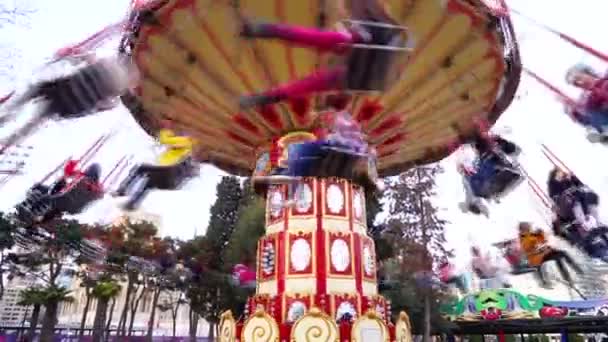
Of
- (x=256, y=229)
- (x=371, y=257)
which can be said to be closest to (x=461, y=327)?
(x=256, y=229)

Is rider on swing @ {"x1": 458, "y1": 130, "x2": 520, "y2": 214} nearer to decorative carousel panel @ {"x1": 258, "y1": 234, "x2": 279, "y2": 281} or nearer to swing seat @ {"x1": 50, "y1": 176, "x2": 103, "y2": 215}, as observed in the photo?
decorative carousel panel @ {"x1": 258, "y1": 234, "x2": 279, "y2": 281}

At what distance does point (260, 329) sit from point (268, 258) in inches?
75.4

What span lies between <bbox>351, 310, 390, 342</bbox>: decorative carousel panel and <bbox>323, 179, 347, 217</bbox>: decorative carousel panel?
2.56 meters

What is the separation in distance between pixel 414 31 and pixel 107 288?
24985 mm

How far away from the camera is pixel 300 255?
11.6 m

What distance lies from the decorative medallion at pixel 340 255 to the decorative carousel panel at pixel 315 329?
1.49 meters

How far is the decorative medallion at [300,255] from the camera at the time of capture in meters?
11.5

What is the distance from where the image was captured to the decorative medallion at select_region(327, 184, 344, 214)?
12.2m

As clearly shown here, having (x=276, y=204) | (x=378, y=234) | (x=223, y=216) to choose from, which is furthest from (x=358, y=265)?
(x=223, y=216)

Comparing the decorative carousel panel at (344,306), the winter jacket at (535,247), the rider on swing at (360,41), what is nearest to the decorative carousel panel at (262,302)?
the decorative carousel panel at (344,306)

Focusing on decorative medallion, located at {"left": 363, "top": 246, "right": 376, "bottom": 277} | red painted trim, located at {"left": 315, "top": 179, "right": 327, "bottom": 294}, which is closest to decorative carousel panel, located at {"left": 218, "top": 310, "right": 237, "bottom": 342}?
red painted trim, located at {"left": 315, "top": 179, "right": 327, "bottom": 294}

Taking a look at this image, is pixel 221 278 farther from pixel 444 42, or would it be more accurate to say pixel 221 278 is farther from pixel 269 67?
pixel 444 42

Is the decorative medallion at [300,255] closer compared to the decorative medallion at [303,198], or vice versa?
the decorative medallion at [300,255]

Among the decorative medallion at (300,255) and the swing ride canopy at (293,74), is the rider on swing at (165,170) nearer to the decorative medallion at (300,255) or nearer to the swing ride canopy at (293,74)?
the swing ride canopy at (293,74)
